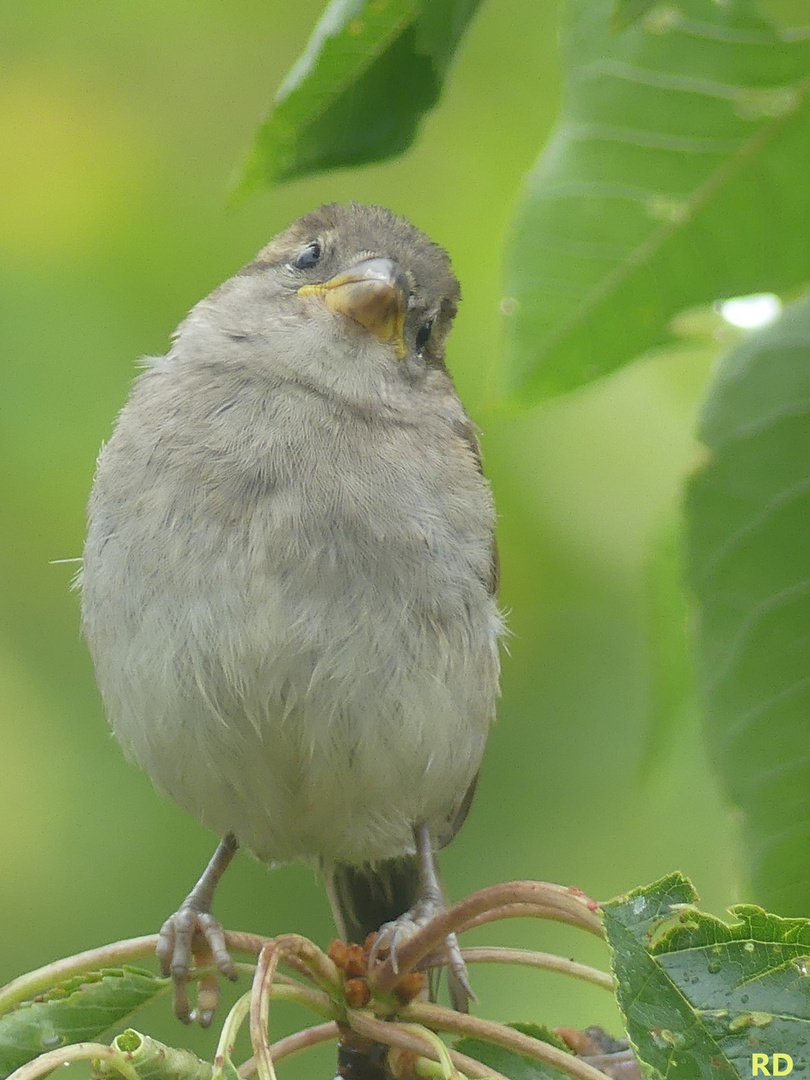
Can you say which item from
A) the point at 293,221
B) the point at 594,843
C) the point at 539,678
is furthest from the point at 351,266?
the point at 594,843

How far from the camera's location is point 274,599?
10.3 ft

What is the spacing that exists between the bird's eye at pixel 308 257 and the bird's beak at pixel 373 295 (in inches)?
4.7

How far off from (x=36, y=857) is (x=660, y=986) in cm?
272

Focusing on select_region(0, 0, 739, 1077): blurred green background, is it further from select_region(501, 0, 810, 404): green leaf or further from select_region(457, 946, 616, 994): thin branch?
select_region(457, 946, 616, 994): thin branch

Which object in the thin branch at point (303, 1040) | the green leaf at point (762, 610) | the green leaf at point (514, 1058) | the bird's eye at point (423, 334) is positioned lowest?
the green leaf at point (514, 1058)

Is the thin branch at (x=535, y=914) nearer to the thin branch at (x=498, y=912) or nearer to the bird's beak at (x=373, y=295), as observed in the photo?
the thin branch at (x=498, y=912)

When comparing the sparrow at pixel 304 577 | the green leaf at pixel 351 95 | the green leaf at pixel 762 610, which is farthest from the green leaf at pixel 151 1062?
the green leaf at pixel 351 95

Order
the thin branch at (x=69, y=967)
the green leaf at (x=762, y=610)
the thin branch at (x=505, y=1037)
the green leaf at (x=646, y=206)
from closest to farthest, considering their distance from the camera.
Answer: the thin branch at (x=505, y=1037)
the thin branch at (x=69, y=967)
the green leaf at (x=762, y=610)
the green leaf at (x=646, y=206)

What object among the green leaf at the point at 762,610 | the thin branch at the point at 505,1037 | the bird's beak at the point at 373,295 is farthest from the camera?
the bird's beak at the point at 373,295

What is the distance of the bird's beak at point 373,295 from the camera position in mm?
3654

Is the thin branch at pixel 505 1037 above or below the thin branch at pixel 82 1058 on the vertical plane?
below

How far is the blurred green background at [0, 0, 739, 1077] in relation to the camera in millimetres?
4145

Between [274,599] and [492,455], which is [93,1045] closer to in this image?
[274,599]

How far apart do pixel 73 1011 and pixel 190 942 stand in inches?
25.4
